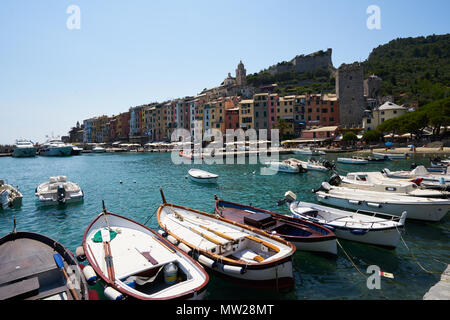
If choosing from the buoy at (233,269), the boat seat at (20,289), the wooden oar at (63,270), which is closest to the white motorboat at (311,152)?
the buoy at (233,269)

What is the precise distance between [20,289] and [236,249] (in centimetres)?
702

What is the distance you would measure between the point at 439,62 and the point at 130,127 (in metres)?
155

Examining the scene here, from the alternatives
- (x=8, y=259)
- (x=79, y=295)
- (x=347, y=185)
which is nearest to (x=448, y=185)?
(x=347, y=185)

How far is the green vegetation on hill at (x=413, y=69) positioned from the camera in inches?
3684

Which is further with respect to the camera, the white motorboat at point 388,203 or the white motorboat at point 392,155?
the white motorboat at point 392,155

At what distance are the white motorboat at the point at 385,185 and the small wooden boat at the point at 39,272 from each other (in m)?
20.6

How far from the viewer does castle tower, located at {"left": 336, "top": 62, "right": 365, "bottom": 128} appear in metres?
82.4

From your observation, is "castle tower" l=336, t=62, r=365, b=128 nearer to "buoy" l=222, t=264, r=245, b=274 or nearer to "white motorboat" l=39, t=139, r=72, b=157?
"buoy" l=222, t=264, r=245, b=274

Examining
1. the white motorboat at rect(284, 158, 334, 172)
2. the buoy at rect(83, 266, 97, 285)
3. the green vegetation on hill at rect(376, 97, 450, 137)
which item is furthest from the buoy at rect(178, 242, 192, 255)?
the green vegetation on hill at rect(376, 97, 450, 137)

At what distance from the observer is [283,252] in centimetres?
976

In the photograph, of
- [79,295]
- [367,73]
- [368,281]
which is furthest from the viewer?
[367,73]

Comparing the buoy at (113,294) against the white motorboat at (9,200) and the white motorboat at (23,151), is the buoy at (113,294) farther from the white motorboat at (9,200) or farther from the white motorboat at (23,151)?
the white motorboat at (23,151)

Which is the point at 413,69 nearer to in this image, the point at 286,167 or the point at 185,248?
the point at 286,167
